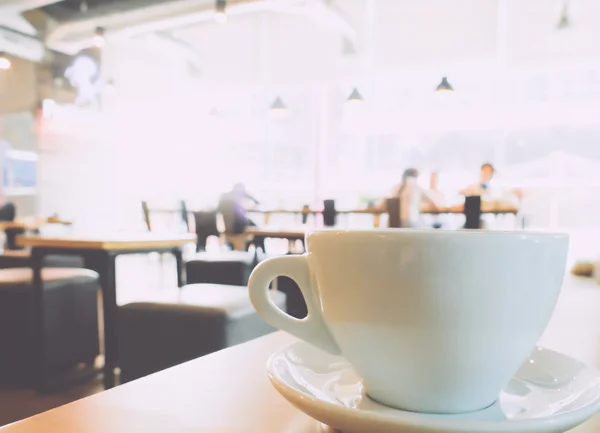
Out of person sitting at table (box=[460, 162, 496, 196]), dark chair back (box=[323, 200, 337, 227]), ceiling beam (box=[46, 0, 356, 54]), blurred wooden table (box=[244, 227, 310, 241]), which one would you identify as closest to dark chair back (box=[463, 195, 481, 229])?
blurred wooden table (box=[244, 227, 310, 241])

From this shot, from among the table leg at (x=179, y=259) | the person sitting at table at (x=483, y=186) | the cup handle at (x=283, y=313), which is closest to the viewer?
the cup handle at (x=283, y=313)

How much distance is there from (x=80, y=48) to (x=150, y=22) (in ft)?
5.80

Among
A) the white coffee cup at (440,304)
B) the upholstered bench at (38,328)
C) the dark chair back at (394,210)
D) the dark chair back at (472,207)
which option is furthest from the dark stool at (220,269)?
the white coffee cup at (440,304)

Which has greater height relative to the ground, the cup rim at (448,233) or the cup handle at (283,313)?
the cup rim at (448,233)

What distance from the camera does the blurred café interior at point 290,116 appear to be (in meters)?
7.21

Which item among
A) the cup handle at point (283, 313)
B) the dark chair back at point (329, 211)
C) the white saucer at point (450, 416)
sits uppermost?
the cup handle at point (283, 313)

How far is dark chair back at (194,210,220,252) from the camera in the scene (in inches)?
227

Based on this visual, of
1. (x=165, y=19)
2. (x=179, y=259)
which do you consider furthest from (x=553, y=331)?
(x=165, y=19)

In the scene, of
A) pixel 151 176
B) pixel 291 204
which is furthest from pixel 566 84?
pixel 151 176

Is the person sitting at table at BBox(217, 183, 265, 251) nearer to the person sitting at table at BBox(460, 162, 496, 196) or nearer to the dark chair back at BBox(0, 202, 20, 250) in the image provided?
the dark chair back at BBox(0, 202, 20, 250)

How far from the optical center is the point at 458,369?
0.32 metres

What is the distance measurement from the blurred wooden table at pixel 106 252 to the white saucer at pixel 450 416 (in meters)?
1.98

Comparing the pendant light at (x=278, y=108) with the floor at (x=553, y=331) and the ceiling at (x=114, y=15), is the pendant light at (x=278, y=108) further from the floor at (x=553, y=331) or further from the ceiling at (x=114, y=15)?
the floor at (x=553, y=331)

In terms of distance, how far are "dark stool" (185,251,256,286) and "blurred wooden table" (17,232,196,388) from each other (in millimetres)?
963
